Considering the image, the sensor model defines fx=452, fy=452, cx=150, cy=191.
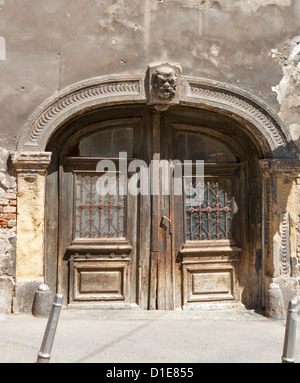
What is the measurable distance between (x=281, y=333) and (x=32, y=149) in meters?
3.50

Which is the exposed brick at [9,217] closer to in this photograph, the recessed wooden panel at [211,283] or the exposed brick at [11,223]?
the exposed brick at [11,223]

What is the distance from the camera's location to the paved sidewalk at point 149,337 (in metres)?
4.04

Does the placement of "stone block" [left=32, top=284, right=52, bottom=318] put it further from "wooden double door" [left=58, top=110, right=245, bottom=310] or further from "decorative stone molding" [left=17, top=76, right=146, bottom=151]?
"decorative stone molding" [left=17, top=76, right=146, bottom=151]

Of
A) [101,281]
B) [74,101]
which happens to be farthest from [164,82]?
[101,281]

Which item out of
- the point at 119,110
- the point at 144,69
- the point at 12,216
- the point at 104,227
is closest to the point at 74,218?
the point at 104,227

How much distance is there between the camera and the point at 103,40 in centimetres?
555

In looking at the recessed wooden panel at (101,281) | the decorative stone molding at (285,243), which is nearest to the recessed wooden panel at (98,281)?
the recessed wooden panel at (101,281)

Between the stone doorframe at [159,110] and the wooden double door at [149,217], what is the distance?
0.38 meters

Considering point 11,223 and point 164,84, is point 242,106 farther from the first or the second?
point 11,223

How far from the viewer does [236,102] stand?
5688 mm

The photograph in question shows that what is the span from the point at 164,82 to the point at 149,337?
2942 millimetres

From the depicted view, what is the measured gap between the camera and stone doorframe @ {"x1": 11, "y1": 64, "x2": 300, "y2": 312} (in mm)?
5320
